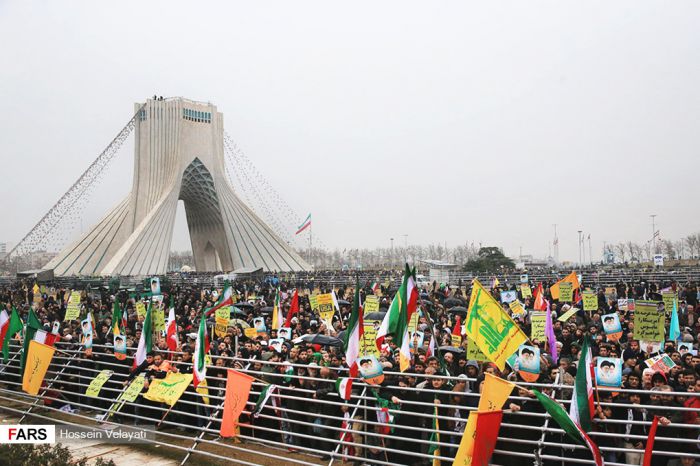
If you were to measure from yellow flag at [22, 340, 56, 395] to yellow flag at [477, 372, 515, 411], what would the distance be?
25.8 ft

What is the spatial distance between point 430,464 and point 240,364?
11.3 feet

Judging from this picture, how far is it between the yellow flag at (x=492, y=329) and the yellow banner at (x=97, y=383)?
6.27 m

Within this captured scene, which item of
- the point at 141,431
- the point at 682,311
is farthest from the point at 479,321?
the point at 682,311

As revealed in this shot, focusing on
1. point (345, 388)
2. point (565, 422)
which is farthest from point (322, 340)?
point (565, 422)

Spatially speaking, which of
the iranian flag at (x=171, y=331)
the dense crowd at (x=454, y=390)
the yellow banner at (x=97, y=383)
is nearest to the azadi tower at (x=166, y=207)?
the dense crowd at (x=454, y=390)

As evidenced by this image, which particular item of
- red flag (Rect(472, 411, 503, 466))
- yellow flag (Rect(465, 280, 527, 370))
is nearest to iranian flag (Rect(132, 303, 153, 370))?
yellow flag (Rect(465, 280, 527, 370))

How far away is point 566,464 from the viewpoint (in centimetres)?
601

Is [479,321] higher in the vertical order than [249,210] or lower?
lower

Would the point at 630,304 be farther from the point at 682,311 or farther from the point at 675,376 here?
the point at 675,376

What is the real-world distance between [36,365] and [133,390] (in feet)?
8.53

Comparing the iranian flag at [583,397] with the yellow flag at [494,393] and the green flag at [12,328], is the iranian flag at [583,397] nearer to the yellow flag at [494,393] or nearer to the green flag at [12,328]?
the yellow flag at [494,393]

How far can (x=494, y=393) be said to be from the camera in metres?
5.63

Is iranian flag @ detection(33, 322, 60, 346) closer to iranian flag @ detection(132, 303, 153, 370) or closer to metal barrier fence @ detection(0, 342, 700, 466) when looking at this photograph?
metal barrier fence @ detection(0, 342, 700, 466)

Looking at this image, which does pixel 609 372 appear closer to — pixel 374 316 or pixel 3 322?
pixel 374 316
